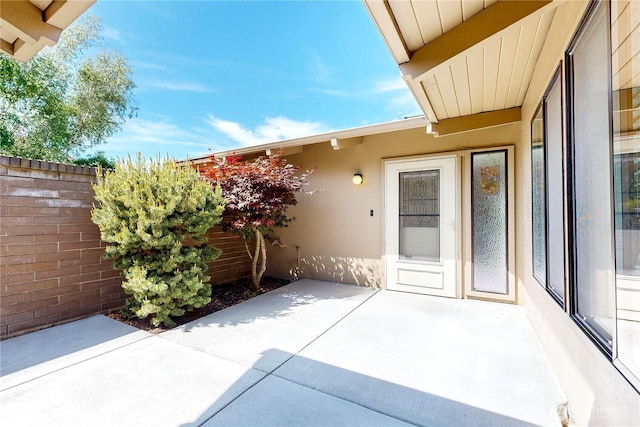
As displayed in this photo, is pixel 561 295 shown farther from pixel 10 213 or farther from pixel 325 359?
pixel 10 213

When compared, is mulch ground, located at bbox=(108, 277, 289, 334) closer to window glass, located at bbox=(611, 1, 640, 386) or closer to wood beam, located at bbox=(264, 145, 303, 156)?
wood beam, located at bbox=(264, 145, 303, 156)

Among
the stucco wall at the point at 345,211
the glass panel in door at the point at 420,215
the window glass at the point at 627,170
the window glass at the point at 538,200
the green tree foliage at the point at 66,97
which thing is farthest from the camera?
the green tree foliage at the point at 66,97

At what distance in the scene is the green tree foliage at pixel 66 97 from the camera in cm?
945

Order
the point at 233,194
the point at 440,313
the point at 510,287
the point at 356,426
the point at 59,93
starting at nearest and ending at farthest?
1. the point at 356,426
2. the point at 440,313
3. the point at 510,287
4. the point at 233,194
5. the point at 59,93

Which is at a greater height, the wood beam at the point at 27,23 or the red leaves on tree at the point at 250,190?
the wood beam at the point at 27,23

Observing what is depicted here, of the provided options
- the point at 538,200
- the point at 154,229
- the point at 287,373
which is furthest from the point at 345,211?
the point at 287,373

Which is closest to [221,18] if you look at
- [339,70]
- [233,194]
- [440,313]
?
[339,70]

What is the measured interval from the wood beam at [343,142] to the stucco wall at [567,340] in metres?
2.64

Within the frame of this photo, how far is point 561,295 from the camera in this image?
2.23 m

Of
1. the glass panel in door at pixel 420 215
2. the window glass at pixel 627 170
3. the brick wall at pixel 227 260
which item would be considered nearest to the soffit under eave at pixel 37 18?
the window glass at pixel 627 170

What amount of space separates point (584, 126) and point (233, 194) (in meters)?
4.34

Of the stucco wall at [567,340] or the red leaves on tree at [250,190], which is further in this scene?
the red leaves on tree at [250,190]

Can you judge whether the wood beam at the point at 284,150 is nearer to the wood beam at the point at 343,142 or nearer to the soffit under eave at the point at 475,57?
the wood beam at the point at 343,142

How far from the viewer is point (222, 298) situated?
479cm
